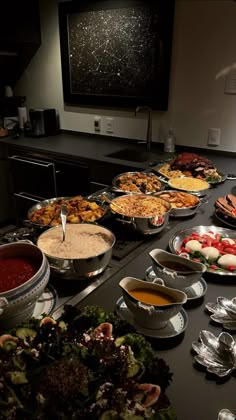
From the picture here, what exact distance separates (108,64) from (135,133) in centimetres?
63

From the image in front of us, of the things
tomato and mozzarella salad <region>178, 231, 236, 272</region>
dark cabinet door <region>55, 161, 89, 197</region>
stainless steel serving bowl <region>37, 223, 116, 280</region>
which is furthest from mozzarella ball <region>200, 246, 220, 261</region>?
dark cabinet door <region>55, 161, 89, 197</region>

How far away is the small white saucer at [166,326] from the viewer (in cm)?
84

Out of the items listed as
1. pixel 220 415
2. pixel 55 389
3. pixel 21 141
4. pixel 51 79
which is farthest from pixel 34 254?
pixel 51 79

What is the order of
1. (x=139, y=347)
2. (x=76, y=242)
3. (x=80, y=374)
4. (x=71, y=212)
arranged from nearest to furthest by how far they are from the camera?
(x=80, y=374) < (x=139, y=347) < (x=76, y=242) < (x=71, y=212)

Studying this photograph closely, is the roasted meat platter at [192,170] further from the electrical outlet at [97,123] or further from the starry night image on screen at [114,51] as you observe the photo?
the electrical outlet at [97,123]

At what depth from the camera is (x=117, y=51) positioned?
110 inches

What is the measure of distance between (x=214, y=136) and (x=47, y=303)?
2120 millimetres

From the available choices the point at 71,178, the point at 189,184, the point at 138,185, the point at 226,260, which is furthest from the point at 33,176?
the point at 226,260

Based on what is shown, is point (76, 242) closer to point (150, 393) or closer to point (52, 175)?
point (150, 393)

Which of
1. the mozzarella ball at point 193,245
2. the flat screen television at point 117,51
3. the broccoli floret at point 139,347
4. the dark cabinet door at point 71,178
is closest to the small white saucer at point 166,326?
the broccoli floret at point 139,347

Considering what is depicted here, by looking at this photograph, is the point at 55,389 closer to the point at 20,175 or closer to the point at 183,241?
the point at 183,241

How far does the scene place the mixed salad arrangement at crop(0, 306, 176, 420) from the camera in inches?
22.6

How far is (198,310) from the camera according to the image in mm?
952

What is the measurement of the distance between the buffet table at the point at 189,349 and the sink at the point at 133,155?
148cm
